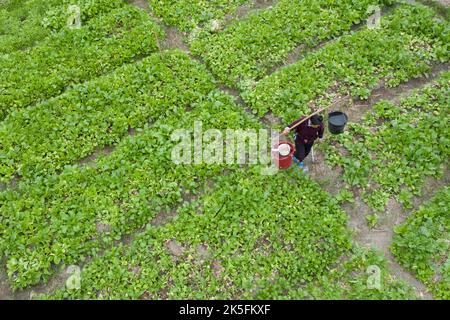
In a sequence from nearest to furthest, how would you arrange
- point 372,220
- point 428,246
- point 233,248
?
point 428,246 → point 233,248 → point 372,220

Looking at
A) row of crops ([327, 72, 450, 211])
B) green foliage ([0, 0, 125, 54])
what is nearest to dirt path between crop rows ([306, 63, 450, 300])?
row of crops ([327, 72, 450, 211])

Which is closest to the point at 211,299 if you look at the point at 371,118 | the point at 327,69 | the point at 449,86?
the point at 371,118

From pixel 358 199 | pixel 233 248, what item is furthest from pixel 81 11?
pixel 358 199

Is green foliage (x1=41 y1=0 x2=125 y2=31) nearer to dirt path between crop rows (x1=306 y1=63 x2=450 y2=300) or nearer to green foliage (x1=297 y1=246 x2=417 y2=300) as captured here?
dirt path between crop rows (x1=306 y1=63 x2=450 y2=300)

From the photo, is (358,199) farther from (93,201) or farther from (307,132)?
(93,201)

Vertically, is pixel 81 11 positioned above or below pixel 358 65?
above
